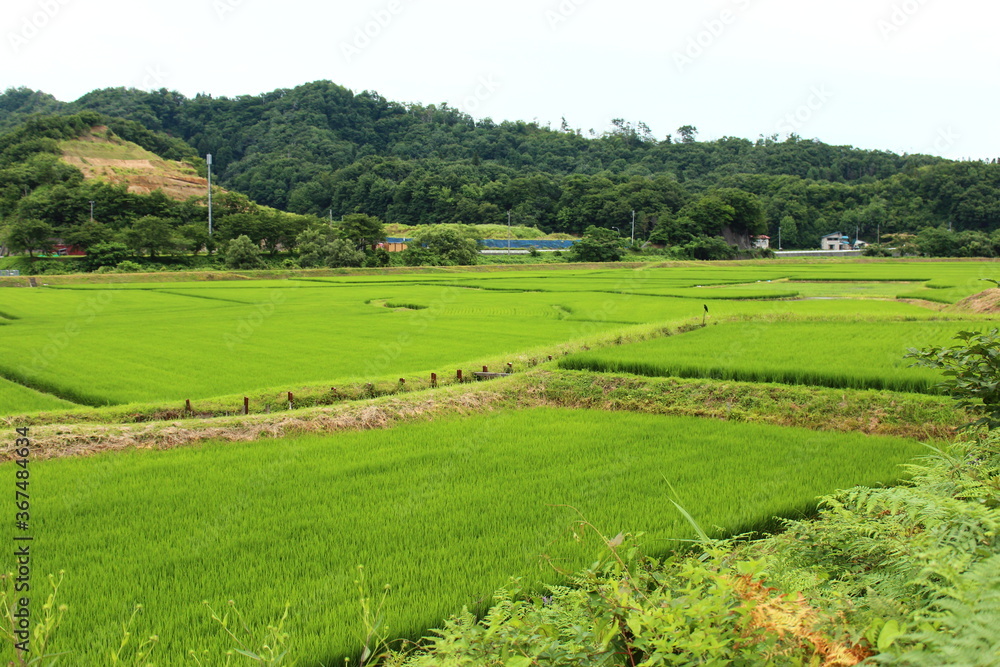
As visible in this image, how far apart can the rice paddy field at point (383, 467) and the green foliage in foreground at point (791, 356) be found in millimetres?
46

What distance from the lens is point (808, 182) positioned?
89.4 metres

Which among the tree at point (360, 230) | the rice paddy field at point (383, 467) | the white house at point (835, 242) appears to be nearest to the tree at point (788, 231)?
the white house at point (835, 242)

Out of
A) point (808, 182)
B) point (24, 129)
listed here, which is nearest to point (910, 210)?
point (808, 182)

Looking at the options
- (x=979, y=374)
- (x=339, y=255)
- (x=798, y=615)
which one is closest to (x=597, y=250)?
(x=339, y=255)

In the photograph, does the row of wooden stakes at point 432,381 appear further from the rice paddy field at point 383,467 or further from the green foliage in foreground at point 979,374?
the green foliage in foreground at point 979,374

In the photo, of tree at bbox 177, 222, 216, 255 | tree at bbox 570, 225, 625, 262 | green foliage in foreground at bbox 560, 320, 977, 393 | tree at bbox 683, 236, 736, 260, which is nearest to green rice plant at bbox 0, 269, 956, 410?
green foliage in foreground at bbox 560, 320, 977, 393

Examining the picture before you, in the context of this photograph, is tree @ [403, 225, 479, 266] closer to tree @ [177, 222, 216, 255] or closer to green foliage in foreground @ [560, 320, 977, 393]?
tree @ [177, 222, 216, 255]

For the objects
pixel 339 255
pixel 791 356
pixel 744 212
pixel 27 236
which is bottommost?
pixel 791 356

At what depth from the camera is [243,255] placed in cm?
4903

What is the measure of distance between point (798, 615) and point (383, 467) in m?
4.73

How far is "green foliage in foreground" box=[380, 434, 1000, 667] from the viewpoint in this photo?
1.86 m

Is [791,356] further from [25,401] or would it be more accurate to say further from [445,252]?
[445,252]

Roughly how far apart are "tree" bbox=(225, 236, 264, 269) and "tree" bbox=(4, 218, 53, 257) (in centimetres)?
1288

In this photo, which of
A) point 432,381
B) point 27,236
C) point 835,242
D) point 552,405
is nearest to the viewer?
point 552,405
